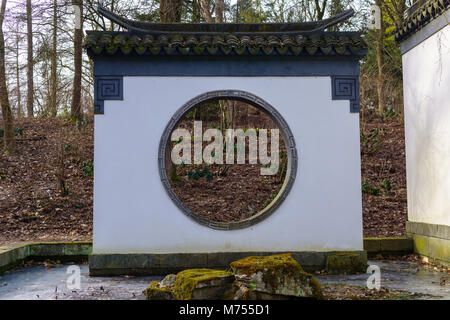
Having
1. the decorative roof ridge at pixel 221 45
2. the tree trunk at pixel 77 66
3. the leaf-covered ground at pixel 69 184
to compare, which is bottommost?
the leaf-covered ground at pixel 69 184

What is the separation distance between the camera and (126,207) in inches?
256

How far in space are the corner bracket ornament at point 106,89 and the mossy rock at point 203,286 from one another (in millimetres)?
2994

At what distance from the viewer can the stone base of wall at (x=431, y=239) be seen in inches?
269

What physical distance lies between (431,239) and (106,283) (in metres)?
4.73

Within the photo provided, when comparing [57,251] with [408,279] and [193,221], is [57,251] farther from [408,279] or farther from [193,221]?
[408,279]

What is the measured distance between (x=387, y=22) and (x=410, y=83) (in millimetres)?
11054

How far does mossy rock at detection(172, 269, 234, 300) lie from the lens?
4.34m

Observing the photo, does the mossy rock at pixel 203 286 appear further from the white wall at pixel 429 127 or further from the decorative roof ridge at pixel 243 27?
the white wall at pixel 429 127

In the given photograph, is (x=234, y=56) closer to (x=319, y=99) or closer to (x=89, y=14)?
(x=319, y=99)

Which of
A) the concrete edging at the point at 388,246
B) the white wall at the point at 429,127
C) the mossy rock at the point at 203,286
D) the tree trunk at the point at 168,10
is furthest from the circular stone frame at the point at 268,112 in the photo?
the tree trunk at the point at 168,10

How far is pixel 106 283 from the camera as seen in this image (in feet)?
19.1

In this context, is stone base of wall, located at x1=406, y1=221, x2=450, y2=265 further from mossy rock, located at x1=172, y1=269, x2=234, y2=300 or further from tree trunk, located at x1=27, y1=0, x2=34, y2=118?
tree trunk, located at x1=27, y1=0, x2=34, y2=118
